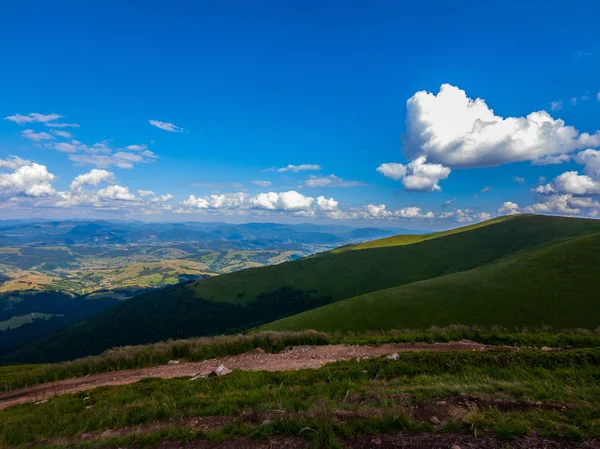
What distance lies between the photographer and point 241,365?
741 inches

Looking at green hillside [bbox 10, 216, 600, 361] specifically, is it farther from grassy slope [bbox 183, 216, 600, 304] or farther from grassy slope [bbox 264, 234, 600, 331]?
grassy slope [bbox 264, 234, 600, 331]

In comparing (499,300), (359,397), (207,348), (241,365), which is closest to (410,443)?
(359,397)

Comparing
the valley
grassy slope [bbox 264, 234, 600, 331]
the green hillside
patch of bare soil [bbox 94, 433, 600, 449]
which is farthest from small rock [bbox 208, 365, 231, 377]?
the green hillside

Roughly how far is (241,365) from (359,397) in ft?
33.6

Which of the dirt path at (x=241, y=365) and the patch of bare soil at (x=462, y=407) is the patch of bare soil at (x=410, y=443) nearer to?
the patch of bare soil at (x=462, y=407)

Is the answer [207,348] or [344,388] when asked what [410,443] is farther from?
[207,348]

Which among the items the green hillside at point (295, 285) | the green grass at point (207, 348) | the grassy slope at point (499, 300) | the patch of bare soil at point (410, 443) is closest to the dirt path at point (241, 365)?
the green grass at point (207, 348)

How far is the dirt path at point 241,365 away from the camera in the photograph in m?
17.7

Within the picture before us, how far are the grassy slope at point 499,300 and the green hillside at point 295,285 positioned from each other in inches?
1912

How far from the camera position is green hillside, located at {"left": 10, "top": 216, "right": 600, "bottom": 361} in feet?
386

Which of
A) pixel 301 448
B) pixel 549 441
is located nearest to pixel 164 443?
pixel 301 448

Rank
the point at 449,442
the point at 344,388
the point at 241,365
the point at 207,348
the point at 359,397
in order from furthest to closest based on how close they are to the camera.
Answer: the point at 207,348, the point at 241,365, the point at 344,388, the point at 359,397, the point at 449,442

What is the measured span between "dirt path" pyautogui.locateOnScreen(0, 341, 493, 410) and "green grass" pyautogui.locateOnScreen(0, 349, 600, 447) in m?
2.18

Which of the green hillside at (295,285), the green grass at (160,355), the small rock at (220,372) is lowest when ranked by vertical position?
the green hillside at (295,285)
